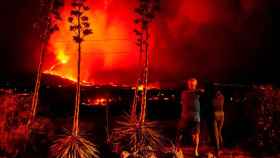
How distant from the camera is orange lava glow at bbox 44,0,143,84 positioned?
96.0ft

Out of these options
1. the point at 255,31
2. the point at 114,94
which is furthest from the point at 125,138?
the point at 255,31

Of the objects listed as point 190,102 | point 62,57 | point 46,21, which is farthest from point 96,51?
point 190,102

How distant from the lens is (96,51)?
30078mm

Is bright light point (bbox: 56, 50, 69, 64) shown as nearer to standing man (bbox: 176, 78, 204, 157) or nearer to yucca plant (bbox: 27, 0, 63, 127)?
yucca plant (bbox: 27, 0, 63, 127)

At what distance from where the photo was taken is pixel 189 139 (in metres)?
13.2

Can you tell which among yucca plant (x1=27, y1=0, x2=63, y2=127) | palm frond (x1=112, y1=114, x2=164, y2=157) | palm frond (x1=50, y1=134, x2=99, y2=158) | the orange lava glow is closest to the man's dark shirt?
palm frond (x1=112, y1=114, x2=164, y2=157)

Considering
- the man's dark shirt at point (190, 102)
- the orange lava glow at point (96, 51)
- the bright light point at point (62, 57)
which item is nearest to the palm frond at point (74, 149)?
the man's dark shirt at point (190, 102)

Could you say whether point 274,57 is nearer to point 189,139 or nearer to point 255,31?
point 255,31

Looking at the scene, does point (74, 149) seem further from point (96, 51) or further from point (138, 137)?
point (96, 51)

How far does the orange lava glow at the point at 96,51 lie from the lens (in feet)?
96.0

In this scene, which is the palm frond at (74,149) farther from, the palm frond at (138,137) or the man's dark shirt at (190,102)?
the man's dark shirt at (190,102)

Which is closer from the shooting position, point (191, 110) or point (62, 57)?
point (191, 110)

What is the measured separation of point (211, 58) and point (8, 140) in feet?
64.8

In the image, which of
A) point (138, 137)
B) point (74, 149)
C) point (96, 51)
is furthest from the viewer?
point (96, 51)
